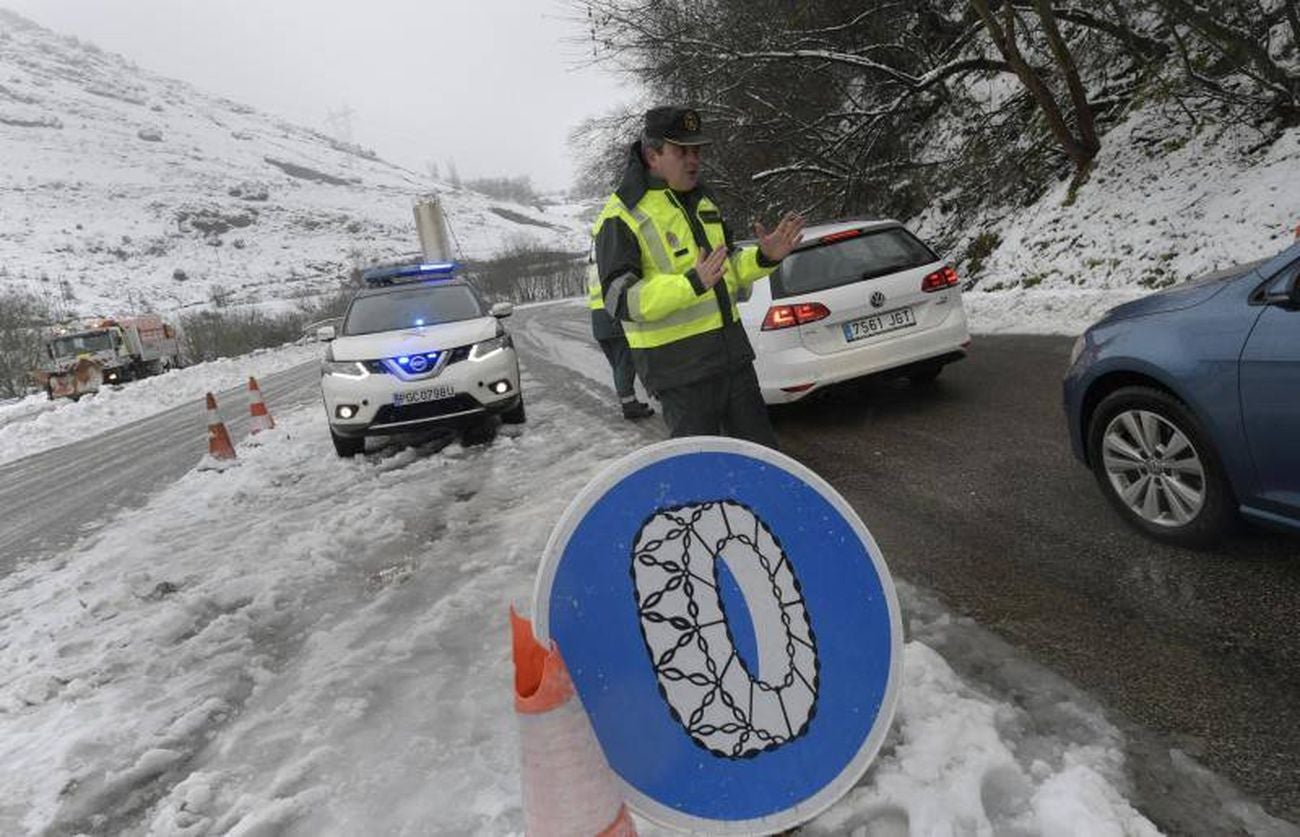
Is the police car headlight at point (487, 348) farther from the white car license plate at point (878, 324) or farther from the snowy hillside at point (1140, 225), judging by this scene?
the snowy hillside at point (1140, 225)

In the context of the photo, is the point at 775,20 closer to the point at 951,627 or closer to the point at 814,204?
the point at 814,204

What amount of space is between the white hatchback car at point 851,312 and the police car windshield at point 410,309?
3.57 meters

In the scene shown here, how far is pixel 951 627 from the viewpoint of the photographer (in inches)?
118

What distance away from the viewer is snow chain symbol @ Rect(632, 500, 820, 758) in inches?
71.2

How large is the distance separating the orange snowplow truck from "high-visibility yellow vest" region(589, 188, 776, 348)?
31.2 meters

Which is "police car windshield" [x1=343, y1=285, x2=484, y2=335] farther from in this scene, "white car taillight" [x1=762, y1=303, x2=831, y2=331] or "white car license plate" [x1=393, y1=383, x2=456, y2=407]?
"white car taillight" [x1=762, y1=303, x2=831, y2=331]

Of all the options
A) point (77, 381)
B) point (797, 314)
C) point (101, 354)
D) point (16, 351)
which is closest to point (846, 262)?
point (797, 314)

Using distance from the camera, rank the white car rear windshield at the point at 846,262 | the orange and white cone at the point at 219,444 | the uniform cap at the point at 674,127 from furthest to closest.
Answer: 1. the orange and white cone at the point at 219,444
2. the white car rear windshield at the point at 846,262
3. the uniform cap at the point at 674,127

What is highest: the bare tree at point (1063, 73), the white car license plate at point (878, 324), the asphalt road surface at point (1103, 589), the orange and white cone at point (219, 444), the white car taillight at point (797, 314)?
the bare tree at point (1063, 73)

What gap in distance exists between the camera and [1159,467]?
11.2 feet

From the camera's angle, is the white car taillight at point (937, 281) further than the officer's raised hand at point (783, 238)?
Yes

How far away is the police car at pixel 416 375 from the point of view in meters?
7.21

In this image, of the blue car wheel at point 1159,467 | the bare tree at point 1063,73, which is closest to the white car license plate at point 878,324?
the blue car wheel at point 1159,467

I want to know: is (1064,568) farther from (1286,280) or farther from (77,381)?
(77,381)
